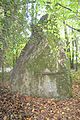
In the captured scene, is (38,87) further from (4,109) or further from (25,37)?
(25,37)

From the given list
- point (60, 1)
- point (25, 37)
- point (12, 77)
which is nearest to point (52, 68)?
point (12, 77)

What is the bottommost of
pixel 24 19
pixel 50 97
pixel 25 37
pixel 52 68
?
pixel 50 97

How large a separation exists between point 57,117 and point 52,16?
12.8 feet

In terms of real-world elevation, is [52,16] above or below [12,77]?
above

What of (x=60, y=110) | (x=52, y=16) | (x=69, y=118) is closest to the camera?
(x=69, y=118)

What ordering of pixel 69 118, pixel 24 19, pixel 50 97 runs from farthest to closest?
A: pixel 50 97
pixel 69 118
pixel 24 19

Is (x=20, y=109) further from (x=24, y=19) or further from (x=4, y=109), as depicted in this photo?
(x=24, y=19)

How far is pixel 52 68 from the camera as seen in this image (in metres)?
12.3

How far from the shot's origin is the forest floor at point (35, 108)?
31.4ft

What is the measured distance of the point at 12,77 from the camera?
41.3ft

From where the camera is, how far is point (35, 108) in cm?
1025

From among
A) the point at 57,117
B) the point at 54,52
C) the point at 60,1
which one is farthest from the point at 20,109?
the point at 60,1

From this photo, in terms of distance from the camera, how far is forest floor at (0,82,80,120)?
31.4ft

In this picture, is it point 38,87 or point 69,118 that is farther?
point 38,87
